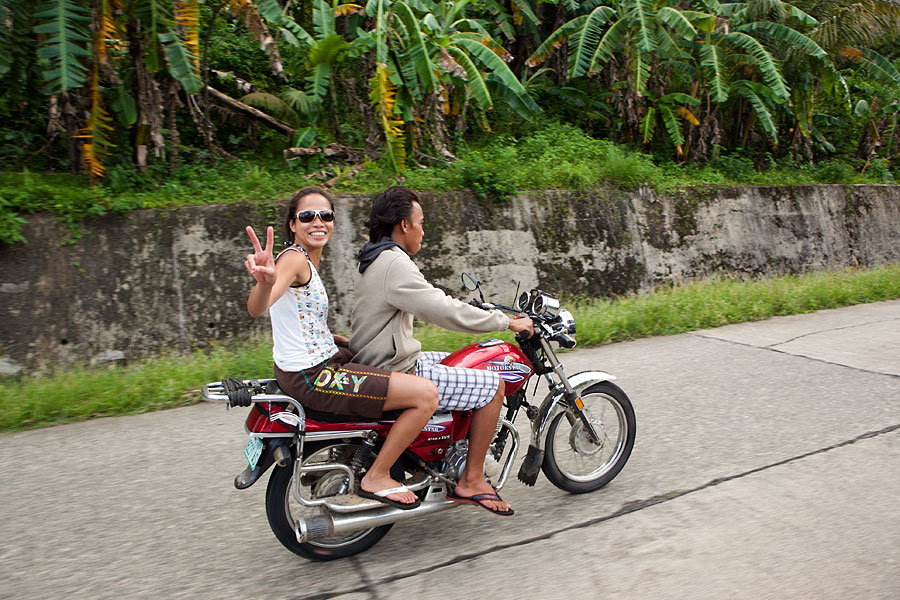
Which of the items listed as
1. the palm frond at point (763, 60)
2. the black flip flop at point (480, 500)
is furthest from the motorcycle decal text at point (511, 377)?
the palm frond at point (763, 60)

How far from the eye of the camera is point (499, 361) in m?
3.60

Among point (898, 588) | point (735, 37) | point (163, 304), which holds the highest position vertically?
point (735, 37)

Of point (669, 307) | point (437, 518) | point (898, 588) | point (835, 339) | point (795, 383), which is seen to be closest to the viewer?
point (898, 588)

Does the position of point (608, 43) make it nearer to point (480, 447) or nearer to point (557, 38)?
point (557, 38)

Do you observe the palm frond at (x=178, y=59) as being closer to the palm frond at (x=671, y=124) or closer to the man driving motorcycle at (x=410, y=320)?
the man driving motorcycle at (x=410, y=320)

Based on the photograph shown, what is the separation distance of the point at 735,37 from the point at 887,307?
5.02m

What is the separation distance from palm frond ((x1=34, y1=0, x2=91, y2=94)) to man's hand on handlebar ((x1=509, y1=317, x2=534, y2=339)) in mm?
5516

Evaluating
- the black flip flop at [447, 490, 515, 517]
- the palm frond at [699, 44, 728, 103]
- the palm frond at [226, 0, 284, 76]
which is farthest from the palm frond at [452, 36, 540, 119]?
the black flip flop at [447, 490, 515, 517]

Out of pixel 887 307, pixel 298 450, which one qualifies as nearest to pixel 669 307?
pixel 887 307

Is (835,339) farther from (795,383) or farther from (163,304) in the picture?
(163,304)

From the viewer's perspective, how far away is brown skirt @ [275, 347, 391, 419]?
3.15m

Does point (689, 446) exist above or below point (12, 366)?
below

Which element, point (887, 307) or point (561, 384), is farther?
point (887, 307)

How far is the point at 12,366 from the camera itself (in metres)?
6.22
